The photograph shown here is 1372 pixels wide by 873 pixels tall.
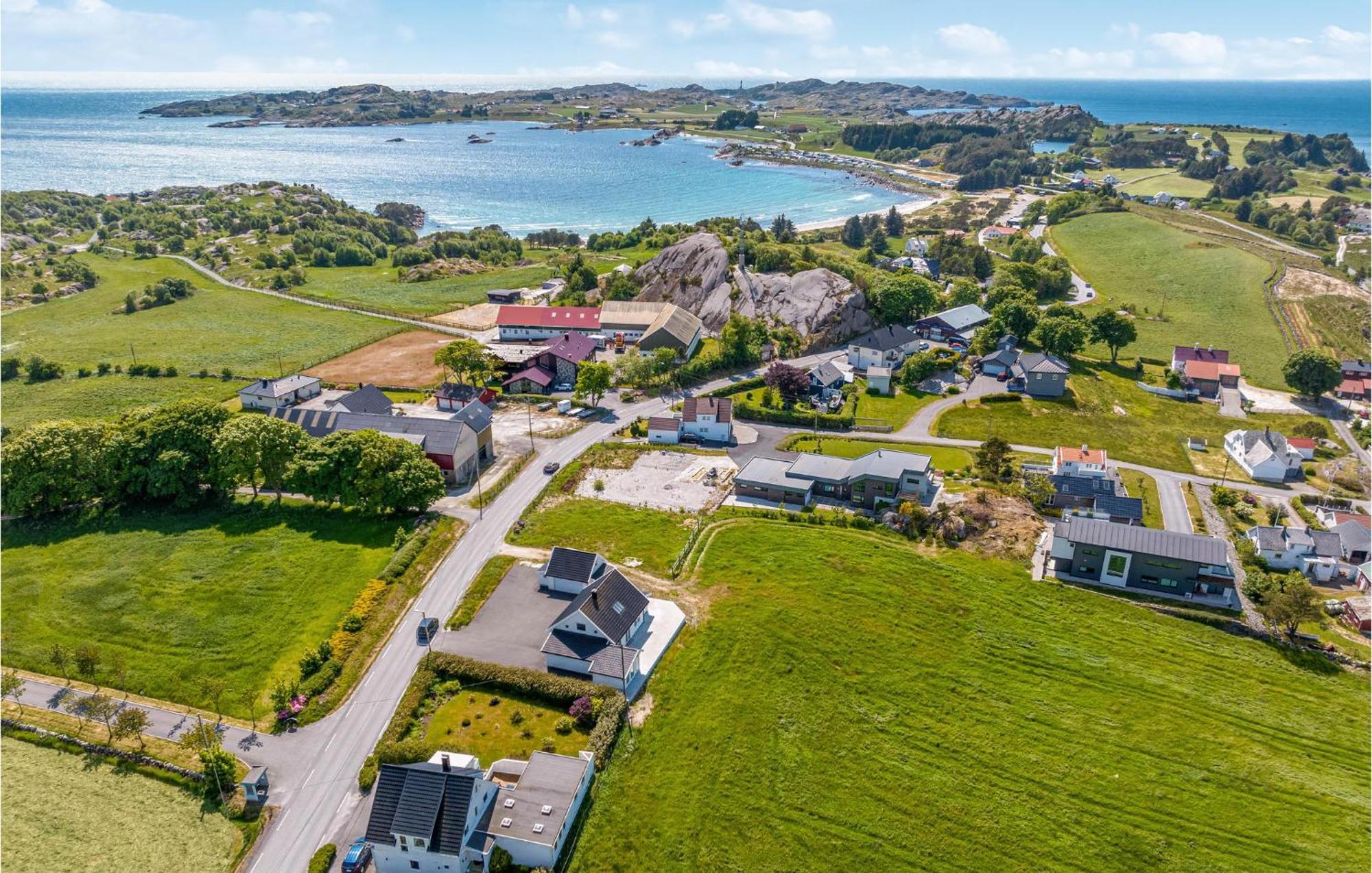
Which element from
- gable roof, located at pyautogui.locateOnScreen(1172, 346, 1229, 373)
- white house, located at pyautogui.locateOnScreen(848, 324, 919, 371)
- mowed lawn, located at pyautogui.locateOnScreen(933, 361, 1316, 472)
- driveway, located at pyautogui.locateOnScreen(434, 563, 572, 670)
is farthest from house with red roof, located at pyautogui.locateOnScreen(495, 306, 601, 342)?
gable roof, located at pyautogui.locateOnScreen(1172, 346, 1229, 373)

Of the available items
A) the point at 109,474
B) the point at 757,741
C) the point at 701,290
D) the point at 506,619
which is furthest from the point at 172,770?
the point at 701,290

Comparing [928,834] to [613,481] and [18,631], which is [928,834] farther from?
[18,631]

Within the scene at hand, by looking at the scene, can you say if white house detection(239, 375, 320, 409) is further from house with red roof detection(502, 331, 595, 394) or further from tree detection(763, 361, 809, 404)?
tree detection(763, 361, 809, 404)

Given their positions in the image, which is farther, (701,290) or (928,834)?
(701,290)

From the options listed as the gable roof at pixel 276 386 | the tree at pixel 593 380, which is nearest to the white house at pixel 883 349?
the tree at pixel 593 380

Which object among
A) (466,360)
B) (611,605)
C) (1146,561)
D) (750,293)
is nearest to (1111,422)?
(1146,561)

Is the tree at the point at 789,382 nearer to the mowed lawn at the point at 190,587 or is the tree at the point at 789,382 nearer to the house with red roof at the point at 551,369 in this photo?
the house with red roof at the point at 551,369
